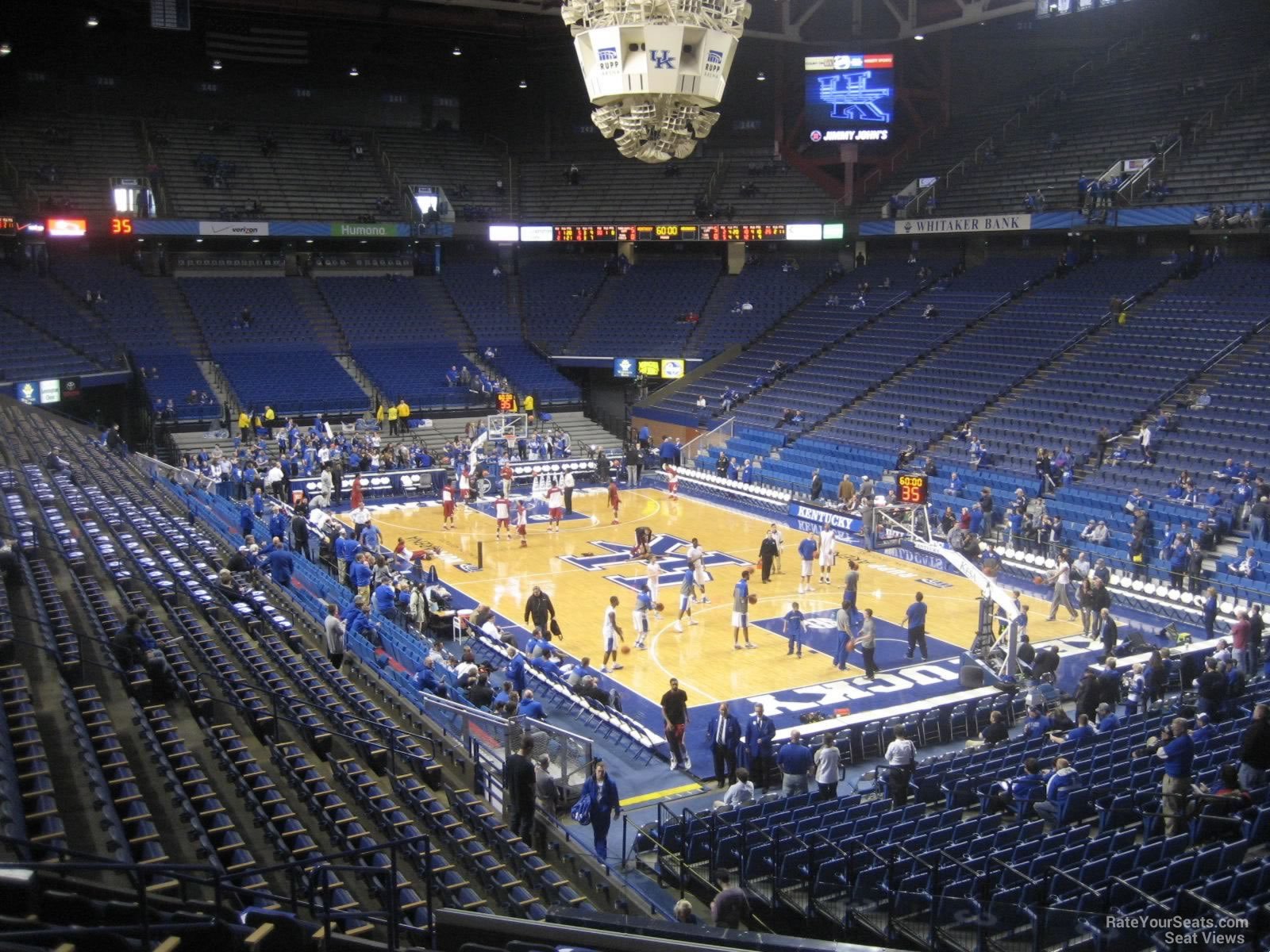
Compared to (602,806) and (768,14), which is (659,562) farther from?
(768,14)

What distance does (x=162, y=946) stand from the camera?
6.04 m

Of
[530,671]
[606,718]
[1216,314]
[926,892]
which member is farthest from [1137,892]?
[1216,314]

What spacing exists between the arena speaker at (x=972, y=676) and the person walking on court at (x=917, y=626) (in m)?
1.92

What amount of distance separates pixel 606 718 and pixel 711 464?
952 inches

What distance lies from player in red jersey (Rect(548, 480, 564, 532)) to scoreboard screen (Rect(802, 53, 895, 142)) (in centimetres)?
2172

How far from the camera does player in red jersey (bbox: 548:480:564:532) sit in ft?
110

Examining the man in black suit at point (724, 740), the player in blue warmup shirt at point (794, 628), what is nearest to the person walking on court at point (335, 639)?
the man in black suit at point (724, 740)

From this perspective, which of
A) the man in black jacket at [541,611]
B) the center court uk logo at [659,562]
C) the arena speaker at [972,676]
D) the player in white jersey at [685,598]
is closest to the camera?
the arena speaker at [972,676]

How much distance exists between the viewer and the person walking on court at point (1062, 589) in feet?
81.1

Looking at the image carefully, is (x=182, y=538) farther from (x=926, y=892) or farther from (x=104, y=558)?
(x=926, y=892)

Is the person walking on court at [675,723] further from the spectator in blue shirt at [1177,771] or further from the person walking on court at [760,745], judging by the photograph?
the spectator in blue shirt at [1177,771]

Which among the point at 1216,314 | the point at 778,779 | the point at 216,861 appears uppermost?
the point at 1216,314

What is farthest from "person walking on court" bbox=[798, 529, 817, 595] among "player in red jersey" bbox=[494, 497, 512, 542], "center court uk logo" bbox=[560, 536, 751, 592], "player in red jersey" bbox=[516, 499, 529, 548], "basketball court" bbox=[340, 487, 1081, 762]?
"player in red jersey" bbox=[494, 497, 512, 542]

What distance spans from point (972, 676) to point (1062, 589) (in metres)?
6.45
